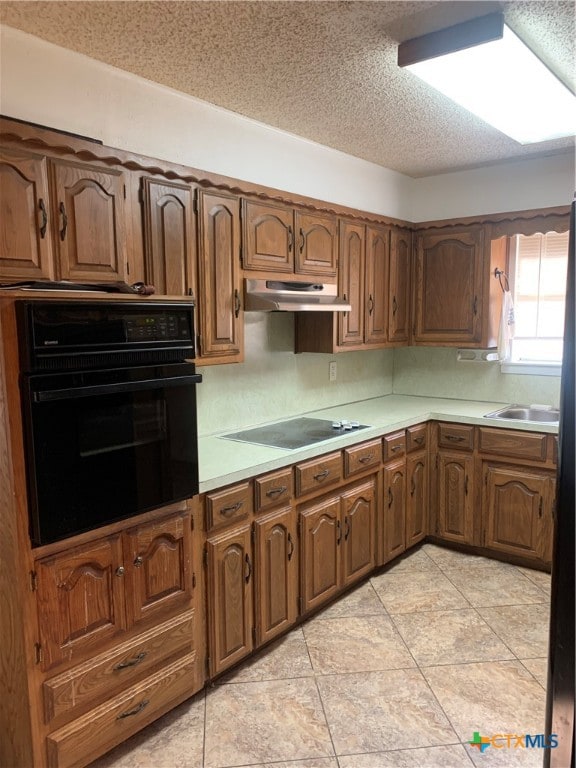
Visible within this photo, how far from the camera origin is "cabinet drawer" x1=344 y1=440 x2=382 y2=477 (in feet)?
9.68

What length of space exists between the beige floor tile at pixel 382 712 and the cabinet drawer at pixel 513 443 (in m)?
1.51

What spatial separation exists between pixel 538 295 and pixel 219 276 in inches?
95.1

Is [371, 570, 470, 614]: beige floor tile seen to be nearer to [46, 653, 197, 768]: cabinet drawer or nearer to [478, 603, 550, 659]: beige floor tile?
[478, 603, 550, 659]: beige floor tile

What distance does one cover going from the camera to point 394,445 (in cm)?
333

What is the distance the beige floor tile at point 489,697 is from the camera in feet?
7.07

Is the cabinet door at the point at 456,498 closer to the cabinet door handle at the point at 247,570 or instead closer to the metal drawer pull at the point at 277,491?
the metal drawer pull at the point at 277,491

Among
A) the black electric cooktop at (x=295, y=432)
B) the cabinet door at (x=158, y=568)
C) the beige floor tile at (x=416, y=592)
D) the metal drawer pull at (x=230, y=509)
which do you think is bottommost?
the beige floor tile at (x=416, y=592)

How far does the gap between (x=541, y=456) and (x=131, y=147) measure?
280 centimetres

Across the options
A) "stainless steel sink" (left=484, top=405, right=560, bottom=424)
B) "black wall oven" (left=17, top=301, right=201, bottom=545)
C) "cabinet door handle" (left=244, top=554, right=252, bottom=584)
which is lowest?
"cabinet door handle" (left=244, top=554, right=252, bottom=584)

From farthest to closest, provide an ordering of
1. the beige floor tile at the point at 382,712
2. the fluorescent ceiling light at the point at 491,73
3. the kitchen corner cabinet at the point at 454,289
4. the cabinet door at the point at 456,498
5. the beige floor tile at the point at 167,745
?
the kitchen corner cabinet at the point at 454,289 → the cabinet door at the point at 456,498 → the beige floor tile at the point at 382,712 → the beige floor tile at the point at 167,745 → the fluorescent ceiling light at the point at 491,73

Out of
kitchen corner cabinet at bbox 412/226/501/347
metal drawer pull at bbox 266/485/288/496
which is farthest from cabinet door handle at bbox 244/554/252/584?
kitchen corner cabinet at bbox 412/226/501/347

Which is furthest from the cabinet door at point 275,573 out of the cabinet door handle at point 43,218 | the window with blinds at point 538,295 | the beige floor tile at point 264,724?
the window with blinds at point 538,295

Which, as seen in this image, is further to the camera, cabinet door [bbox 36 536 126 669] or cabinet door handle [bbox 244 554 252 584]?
cabinet door handle [bbox 244 554 252 584]

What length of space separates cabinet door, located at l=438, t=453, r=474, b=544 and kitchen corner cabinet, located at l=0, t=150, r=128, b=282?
247 cm
